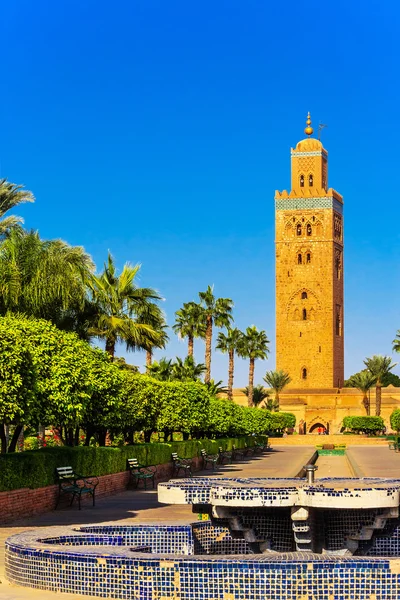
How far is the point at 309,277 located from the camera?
90.6 meters

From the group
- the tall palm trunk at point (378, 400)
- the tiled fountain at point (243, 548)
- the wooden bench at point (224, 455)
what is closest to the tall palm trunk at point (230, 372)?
the tall palm trunk at point (378, 400)

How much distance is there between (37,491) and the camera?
54.3 feet

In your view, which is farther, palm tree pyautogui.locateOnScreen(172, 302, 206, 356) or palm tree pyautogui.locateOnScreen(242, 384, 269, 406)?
palm tree pyautogui.locateOnScreen(242, 384, 269, 406)

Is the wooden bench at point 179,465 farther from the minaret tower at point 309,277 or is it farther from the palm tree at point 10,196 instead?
the minaret tower at point 309,277

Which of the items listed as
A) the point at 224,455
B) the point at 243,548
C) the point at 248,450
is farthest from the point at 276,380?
the point at 243,548

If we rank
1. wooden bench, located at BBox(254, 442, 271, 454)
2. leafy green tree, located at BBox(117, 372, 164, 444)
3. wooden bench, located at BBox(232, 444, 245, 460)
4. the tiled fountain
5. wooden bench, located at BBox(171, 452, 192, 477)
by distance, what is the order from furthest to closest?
1. wooden bench, located at BBox(254, 442, 271, 454)
2. wooden bench, located at BBox(232, 444, 245, 460)
3. wooden bench, located at BBox(171, 452, 192, 477)
4. leafy green tree, located at BBox(117, 372, 164, 444)
5. the tiled fountain

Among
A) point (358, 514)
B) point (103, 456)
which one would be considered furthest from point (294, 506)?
point (103, 456)

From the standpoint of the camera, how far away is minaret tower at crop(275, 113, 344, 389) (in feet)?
292

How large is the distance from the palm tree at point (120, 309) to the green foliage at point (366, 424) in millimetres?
46870

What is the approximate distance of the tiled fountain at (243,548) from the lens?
7188mm

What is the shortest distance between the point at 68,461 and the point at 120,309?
38.2 feet

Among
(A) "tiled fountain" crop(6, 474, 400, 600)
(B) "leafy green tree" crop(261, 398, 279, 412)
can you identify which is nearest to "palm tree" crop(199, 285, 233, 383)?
(B) "leafy green tree" crop(261, 398, 279, 412)

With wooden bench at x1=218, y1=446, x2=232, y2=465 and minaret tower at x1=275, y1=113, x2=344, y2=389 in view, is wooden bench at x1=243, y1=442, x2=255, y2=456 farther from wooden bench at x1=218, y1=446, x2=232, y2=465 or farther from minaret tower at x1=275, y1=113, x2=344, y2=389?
minaret tower at x1=275, y1=113, x2=344, y2=389

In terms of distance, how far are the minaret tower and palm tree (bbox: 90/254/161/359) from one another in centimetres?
5877
